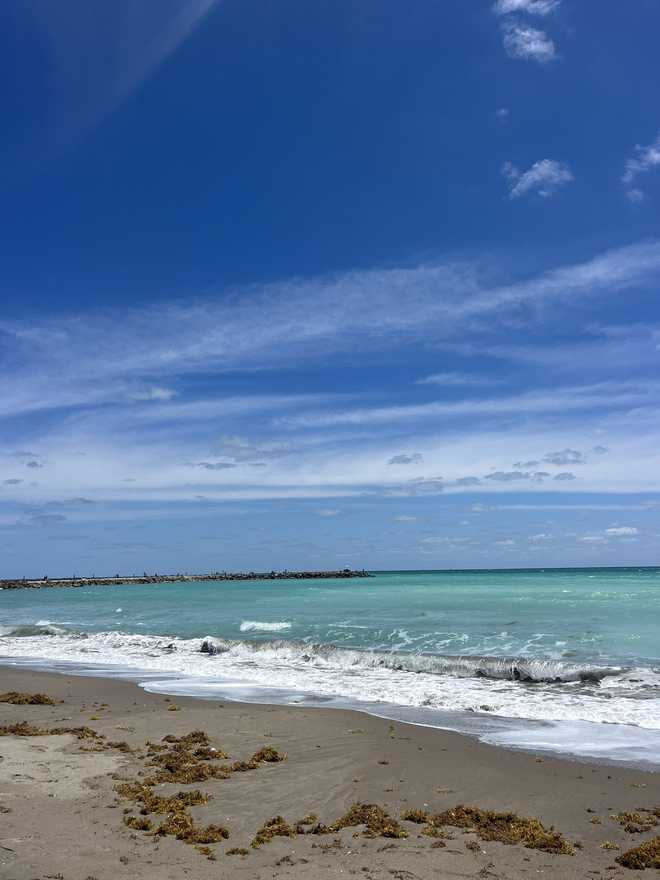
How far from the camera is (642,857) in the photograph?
6430mm

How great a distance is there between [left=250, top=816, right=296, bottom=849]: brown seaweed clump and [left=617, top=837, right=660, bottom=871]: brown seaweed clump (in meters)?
3.32

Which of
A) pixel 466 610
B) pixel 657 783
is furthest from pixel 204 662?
pixel 466 610

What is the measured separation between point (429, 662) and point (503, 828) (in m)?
13.5

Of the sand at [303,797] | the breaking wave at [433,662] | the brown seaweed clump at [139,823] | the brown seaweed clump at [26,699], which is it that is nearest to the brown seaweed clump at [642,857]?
the sand at [303,797]

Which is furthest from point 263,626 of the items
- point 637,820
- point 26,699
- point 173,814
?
point 637,820

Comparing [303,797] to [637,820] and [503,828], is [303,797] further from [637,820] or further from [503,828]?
[637,820]

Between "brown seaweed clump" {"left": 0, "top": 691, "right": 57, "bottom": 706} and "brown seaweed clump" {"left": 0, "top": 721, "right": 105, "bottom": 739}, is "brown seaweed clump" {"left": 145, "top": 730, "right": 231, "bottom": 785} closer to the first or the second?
"brown seaweed clump" {"left": 0, "top": 721, "right": 105, "bottom": 739}

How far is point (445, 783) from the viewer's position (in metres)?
9.11

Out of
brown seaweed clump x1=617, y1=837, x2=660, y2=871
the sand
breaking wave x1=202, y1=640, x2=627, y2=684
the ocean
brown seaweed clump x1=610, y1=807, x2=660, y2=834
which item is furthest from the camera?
breaking wave x1=202, y1=640, x2=627, y2=684

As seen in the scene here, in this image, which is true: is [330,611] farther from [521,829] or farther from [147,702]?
[521,829]

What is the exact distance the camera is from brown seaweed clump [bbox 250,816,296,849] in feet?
22.4

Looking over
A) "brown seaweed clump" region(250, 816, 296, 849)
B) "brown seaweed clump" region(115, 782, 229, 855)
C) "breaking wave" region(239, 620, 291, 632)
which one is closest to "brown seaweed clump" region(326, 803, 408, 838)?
"brown seaweed clump" region(250, 816, 296, 849)

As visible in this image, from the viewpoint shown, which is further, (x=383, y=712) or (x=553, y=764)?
(x=383, y=712)

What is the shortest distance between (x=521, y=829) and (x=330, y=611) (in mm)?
34426
